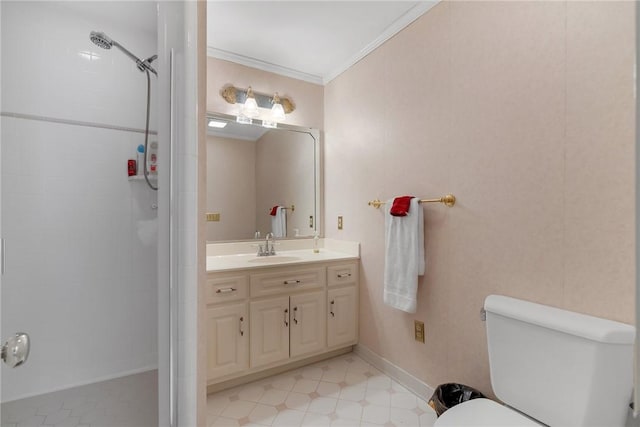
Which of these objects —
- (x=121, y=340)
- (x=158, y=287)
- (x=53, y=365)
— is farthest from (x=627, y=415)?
(x=53, y=365)

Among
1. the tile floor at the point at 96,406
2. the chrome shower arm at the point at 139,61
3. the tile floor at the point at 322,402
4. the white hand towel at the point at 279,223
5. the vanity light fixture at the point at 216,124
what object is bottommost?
the tile floor at the point at 322,402

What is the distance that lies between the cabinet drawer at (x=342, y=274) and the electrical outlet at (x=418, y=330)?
23.9 inches

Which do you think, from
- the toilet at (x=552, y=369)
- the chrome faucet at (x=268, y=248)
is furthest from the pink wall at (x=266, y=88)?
the toilet at (x=552, y=369)

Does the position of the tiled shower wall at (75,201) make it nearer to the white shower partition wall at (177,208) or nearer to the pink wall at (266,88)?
the white shower partition wall at (177,208)

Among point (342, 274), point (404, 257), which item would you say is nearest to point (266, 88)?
point (342, 274)

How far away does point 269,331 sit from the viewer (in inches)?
79.3

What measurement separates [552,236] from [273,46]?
2.13m

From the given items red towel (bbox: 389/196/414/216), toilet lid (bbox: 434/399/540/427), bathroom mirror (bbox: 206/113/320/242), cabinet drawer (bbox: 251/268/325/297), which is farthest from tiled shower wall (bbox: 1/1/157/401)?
red towel (bbox: 389/196/414/216)

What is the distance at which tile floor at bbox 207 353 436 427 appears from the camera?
167 cm

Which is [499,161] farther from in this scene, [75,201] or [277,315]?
[75,201]

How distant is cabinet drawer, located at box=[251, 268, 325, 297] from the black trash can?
0.99 meters

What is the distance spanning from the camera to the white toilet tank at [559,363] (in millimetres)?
1004

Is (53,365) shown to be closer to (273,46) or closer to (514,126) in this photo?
(514,126)

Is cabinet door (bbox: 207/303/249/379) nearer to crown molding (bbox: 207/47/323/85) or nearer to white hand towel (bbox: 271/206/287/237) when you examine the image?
white hand towel (bbox: 271/206/287/237)
